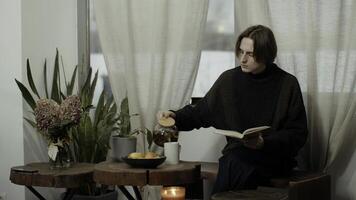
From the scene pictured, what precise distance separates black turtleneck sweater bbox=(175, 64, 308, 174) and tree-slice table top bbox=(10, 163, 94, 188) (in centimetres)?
60

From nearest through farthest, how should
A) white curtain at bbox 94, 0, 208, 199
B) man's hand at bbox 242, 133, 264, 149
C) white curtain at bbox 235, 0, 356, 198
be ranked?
man's hand at bbox 242, 133, 264, 149
white curtain at bbox 235, 0, 356, 198
white curtain at bbox 94, 0, 208, 199

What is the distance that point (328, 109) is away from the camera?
290 centimetres

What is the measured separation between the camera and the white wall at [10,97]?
11.1 feet

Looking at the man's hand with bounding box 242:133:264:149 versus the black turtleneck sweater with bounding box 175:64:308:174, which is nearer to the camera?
the man's hand with bounding box 242:133:264:149

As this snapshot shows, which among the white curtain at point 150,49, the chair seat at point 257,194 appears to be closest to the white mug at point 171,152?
the chair seat at point 257,194

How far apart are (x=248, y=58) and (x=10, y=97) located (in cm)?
162

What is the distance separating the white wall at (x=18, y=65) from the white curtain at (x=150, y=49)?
17.9 inches

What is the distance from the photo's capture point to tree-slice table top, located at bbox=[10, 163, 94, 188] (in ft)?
9.00

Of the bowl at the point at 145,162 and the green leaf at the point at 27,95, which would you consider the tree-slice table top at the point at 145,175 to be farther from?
the green leaf at the point at 27,95

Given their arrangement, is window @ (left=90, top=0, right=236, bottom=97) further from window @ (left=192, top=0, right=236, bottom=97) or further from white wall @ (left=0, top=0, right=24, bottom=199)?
white wall @ (left=0, top=0, right=24, bottom=199)

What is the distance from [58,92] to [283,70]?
4.91ft

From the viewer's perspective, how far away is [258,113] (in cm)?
276

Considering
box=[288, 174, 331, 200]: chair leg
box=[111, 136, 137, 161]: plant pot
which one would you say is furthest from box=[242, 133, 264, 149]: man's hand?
box=[111, 136, 137, 161]: plant pot

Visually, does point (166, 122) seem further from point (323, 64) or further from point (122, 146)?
point (323, 64)
